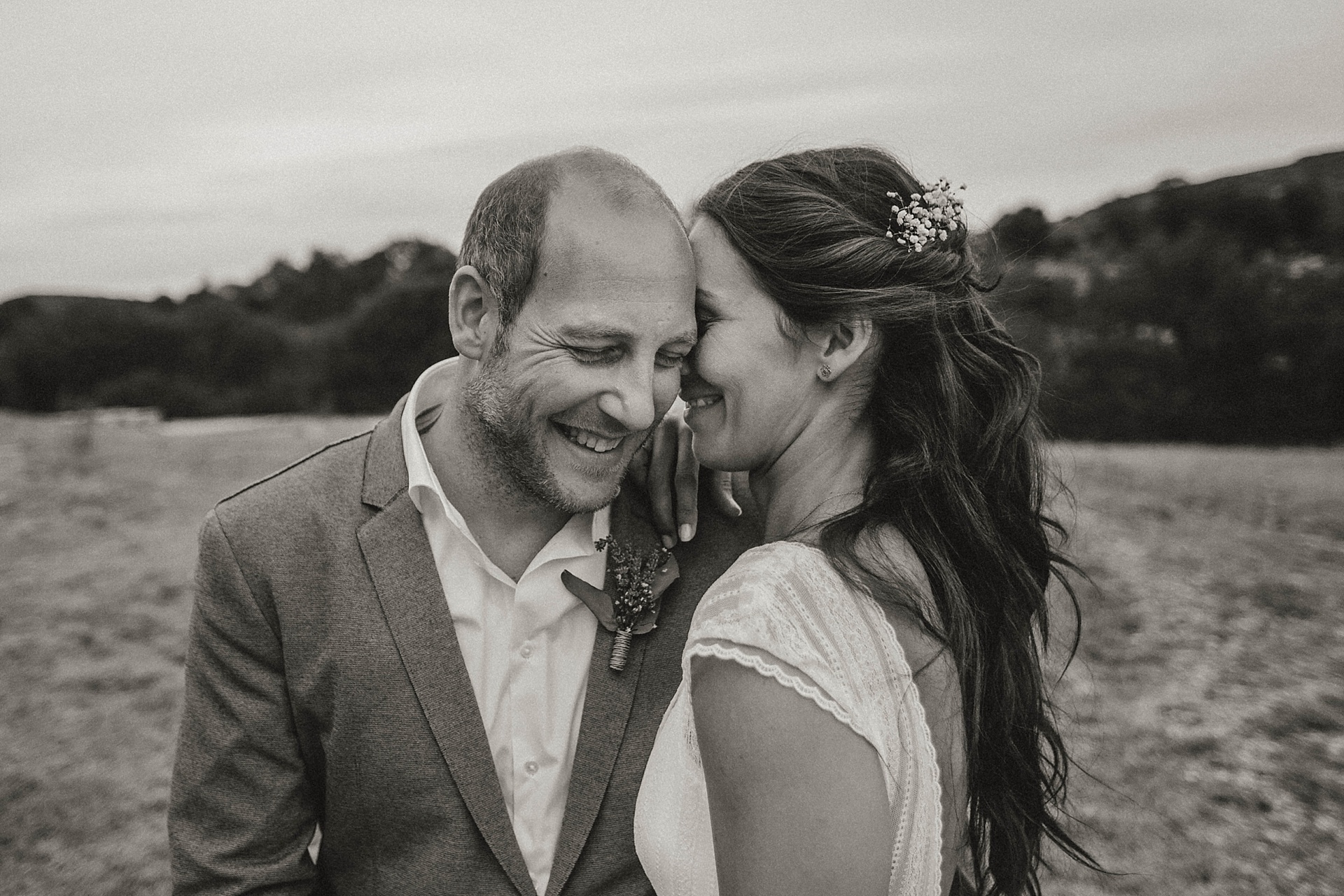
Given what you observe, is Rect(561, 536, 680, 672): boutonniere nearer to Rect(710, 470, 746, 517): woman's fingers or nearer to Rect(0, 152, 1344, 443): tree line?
Rect(710, 470, 746, 517): woman's fingers

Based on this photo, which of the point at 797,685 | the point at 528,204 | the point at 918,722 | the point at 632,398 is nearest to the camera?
the point at 797,685

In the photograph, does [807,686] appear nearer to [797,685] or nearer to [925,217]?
[797,685]

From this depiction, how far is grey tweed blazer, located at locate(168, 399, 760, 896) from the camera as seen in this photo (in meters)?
2.46

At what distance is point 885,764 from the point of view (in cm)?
190

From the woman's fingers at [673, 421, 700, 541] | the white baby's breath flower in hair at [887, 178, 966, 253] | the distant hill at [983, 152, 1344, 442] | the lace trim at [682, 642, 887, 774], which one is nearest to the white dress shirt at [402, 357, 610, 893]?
the woman's fingers at [673, 421, 700, 541]

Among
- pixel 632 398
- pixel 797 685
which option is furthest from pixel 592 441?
pixel 797 685

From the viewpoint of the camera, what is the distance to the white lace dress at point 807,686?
1877 mm

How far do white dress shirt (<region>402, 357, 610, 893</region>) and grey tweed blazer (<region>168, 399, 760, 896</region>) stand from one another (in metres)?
0.09

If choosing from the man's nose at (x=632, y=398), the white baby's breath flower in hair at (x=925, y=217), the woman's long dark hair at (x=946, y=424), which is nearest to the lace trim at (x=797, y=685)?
the woman's long dark hair at (x=946, y=424)

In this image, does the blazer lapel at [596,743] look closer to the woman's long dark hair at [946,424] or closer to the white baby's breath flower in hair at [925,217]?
the woman's long dark hair at [946,424]

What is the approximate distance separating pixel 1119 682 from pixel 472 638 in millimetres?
5536

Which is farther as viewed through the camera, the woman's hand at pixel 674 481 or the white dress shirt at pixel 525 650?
the woman's hand at pixel 674 481

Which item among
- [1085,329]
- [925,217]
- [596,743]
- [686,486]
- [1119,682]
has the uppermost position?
[925,217]

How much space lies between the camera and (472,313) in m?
2.74
